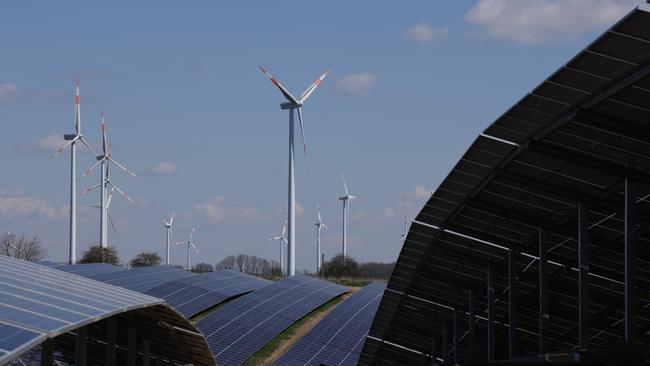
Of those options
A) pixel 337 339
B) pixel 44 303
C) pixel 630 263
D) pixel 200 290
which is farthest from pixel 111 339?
pixel 200 290

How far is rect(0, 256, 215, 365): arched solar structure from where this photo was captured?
23531mm

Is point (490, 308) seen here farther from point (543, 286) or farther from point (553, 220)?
point (543, 286)

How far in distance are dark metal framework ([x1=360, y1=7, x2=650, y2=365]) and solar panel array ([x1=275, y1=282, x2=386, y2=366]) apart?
12.7m

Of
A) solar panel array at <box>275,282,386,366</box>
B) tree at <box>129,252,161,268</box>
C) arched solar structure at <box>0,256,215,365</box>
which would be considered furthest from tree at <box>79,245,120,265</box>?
arched solar structure at <box>0,256,215,365</box>

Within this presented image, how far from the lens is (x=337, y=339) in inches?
2589

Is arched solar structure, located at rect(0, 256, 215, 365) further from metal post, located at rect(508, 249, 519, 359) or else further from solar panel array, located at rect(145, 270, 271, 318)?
solar panel array, located at rect(145, 270, 271, 318)

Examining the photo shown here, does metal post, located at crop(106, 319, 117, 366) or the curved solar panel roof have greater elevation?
Answer: the curved solar panel roof

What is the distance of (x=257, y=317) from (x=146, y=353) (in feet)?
101

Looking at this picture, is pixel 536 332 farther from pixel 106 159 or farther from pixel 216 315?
pixel 106 159

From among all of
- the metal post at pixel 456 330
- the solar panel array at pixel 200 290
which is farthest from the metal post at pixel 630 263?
the solar panel array at pixel 200 290

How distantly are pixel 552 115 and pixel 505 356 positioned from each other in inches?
1041

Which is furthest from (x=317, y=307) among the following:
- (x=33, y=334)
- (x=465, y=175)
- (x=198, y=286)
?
(x=33, y=334)

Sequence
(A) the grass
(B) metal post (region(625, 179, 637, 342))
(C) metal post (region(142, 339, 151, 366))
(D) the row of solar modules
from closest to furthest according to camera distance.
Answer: (B) metal post (region(625, 179, 637, 342)) < (C) metal post (region(142, 339, 151, 366)) < (A) the grass < (D) the row of solar modules

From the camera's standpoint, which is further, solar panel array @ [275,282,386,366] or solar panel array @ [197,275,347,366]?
solar panel array @ [197,275,347,366]
